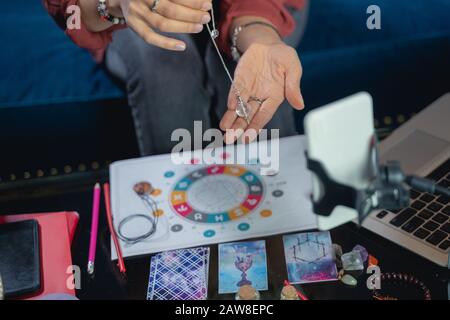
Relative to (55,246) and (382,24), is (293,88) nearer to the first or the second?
(55,246)

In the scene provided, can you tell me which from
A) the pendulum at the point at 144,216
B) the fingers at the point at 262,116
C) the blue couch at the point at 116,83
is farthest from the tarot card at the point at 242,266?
the blue couch at the point at 116,83

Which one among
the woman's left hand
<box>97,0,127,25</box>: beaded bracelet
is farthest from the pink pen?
<box>97,0,127,25</box>: beaded bracelet

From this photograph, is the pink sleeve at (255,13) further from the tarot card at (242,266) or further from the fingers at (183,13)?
the tarot card at (242,266)

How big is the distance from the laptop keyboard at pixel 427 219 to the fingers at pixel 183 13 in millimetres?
403

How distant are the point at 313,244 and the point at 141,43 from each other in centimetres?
69

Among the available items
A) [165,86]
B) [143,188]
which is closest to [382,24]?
[165,86]

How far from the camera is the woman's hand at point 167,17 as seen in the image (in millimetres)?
911

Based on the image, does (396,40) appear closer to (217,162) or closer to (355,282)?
(217,162)

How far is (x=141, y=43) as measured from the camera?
51.5 inches

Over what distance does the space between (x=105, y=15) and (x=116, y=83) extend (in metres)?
0.31

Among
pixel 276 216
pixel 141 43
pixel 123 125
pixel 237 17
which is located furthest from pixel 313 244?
pixel 123 125

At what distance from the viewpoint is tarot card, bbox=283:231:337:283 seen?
2.57ft

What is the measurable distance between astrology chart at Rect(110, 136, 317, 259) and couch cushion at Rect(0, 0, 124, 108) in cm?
48

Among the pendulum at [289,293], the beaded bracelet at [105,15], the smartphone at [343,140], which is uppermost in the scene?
the beaded bracelet at [105,15]
